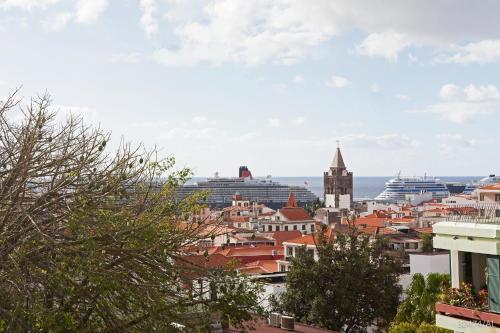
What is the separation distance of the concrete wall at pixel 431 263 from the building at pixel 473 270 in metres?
15.2

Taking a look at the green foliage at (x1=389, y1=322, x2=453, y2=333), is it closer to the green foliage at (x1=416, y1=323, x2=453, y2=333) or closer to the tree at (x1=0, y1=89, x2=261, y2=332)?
the green foliage at (x1=416, y1=323, x2=453, y2=333)

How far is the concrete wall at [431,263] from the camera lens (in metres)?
33.3

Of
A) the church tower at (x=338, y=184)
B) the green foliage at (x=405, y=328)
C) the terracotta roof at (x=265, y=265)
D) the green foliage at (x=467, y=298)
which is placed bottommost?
the terracotta roof at (x=265, y=265)

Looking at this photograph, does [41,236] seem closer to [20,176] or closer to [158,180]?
[20,176]

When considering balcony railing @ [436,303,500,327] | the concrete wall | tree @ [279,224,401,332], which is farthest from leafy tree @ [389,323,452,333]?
the concrete wall

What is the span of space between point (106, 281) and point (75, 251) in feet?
2.63

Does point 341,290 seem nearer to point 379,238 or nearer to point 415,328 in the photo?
point 379,238

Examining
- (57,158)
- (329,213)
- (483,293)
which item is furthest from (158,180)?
(329,213)

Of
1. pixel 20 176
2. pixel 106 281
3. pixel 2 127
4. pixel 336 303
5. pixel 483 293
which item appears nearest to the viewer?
pixel 106 281

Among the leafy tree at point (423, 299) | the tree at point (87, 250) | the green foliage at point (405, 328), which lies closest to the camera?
the tree at point (87, 250)

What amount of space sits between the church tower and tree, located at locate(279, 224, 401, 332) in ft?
361

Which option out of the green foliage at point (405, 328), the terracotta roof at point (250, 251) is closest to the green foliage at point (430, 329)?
the green foliage at point (405, 328)

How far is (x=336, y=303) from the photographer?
32.2 meters

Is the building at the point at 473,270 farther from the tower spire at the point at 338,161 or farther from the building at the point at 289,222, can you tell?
the tower spire at the point at 338,161
